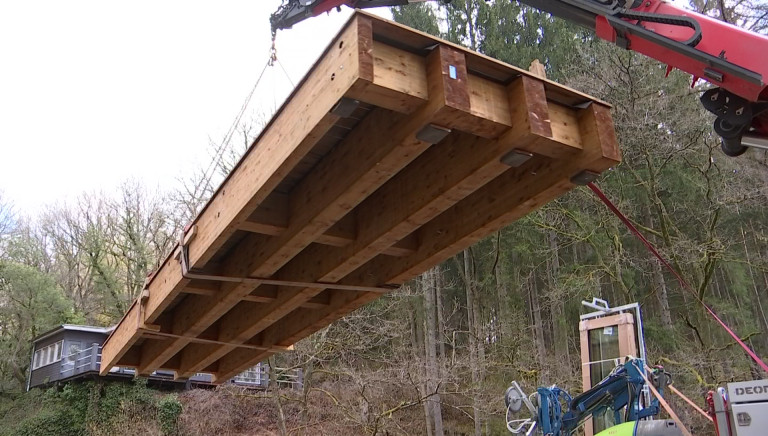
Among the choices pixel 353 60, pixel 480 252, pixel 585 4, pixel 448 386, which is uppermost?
pixel 480 252

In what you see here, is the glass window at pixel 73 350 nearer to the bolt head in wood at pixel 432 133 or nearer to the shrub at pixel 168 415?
the shrub at pixel 168 415

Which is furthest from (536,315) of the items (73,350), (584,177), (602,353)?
(584,177)

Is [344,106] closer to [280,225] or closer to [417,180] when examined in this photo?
[417,180]

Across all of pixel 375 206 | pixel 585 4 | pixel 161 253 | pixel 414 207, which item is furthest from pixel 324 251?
pixel 161 253

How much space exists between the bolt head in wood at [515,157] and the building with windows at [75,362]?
784 inches

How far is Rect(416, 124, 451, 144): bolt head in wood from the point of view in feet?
8.79

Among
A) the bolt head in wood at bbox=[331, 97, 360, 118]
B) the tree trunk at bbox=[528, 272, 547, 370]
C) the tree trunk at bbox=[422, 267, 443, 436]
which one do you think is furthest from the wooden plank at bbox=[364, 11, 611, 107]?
the tree trunk at bbox=[422, 267, 443, 436]

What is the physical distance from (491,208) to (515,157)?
0.66m

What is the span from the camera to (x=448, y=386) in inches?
612

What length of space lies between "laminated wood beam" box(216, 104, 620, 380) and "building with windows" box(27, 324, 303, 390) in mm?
17919

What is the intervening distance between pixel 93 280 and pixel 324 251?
25.1 meters

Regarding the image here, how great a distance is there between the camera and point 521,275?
2144 centimetres

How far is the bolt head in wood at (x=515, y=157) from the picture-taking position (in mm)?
2871

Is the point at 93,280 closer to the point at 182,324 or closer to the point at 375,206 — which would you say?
the point at 182,324
